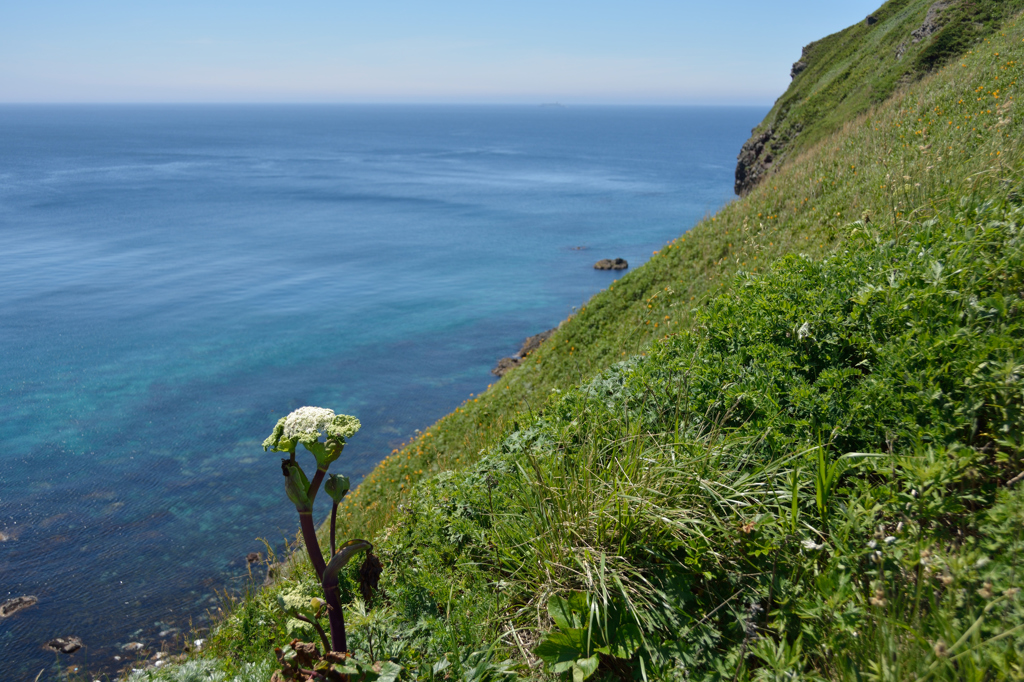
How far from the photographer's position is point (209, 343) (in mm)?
30188

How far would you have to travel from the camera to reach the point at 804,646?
10.3 feet

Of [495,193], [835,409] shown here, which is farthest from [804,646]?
[495,193]

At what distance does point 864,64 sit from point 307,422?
1485 inches

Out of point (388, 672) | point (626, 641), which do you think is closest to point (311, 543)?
point (388, 672)

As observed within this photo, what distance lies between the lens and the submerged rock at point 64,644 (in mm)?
12034

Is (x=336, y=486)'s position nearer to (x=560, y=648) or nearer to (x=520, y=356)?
(x=560, y=648)

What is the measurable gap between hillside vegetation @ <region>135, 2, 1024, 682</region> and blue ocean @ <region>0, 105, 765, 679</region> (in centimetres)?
1126

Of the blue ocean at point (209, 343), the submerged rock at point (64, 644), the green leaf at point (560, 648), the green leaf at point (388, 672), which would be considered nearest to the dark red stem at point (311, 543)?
the green leaf at point (388, 672)

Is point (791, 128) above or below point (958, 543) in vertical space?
above

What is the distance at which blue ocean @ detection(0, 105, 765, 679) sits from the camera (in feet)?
49.4

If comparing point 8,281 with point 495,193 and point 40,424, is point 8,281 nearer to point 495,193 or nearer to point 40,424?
point 40,424

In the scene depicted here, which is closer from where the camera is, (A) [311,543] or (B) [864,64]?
(A) [311,543]

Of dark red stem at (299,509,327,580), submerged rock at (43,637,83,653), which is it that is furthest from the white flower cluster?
submerged rock at (43,637,83,653)

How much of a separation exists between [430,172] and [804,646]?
111 m
